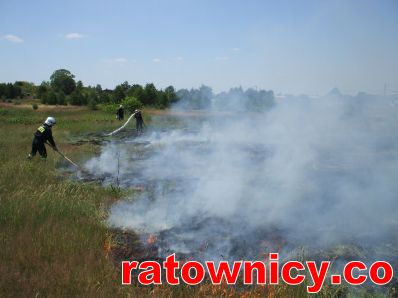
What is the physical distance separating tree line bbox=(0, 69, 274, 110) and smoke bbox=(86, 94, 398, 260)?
220 centimetres

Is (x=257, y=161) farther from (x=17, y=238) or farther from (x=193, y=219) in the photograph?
(x=17, y=238)

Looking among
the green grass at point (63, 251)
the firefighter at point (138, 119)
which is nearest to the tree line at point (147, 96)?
the firefighter at point (138, 119)

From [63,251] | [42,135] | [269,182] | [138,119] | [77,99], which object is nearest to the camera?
[63,251]

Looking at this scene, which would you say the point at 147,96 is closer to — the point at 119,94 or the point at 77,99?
the point at 119,94

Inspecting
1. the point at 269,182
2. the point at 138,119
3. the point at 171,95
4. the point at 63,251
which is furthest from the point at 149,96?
the point at 63,251

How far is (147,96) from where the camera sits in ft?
131

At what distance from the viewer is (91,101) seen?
37.8 metres

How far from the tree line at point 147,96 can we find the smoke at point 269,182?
2204 mm

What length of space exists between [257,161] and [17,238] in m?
8.15

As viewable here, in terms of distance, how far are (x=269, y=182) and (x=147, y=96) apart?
108 ft

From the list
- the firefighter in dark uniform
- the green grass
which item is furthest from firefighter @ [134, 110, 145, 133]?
the green grass

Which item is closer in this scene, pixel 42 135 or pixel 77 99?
pixel 42 135

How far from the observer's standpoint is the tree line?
19.6 meters

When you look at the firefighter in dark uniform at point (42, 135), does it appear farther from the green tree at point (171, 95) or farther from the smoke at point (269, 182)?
the green tree at point (171, 95)
